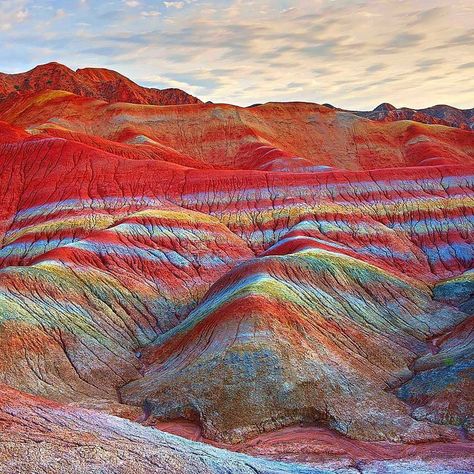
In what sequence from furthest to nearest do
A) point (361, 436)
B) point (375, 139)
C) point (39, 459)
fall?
point (375, 139) → point (361, 436) → point (39, 459)

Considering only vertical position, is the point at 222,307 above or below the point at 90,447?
above

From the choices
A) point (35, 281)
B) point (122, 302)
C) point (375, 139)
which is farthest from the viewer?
point (375, 139)

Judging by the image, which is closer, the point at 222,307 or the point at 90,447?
the point at 90,447

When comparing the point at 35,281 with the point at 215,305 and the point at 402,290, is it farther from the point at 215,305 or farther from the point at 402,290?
the point at 402,290

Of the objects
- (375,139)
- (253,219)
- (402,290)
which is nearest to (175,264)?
(253,219)

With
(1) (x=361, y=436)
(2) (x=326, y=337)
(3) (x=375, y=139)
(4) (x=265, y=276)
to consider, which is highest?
(3) (x=375, y=139)

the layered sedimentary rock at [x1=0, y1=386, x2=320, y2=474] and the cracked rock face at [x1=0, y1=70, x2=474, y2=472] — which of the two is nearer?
the layered sedimentary rock at [x1=0, y1=386, x2=320, y2=474]

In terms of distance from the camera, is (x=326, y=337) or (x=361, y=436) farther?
(x=326, y=337)

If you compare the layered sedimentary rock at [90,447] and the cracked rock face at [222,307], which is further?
the cracked rock face at [222,307]
